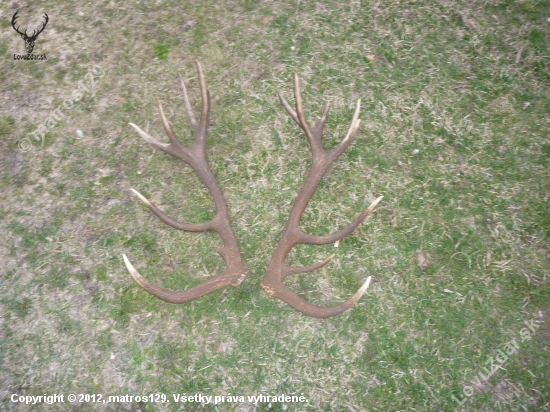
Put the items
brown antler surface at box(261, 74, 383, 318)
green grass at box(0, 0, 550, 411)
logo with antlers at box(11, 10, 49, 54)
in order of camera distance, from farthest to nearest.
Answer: logo with antlers at box(11, 10, 49, 54) → green grass at box(0, 0, 550, 411) → brown antler surface at box(261, 74, 383, 318)

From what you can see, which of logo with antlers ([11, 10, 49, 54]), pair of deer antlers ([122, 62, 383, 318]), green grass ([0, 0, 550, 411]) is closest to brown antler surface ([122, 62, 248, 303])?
pair of deer antlers ([122, 62, 383, 318])

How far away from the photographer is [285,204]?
4027 millimetres

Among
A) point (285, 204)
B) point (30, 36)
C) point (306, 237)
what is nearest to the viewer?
point (306, 237)

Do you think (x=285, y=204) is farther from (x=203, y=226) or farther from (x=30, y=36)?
(x=30, y=36)

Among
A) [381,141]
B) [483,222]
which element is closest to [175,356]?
[381,141]

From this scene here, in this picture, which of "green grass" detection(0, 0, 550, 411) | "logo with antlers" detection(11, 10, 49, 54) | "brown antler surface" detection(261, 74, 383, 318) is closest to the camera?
"brown antler surface" detection(261, 74, 383, 318)

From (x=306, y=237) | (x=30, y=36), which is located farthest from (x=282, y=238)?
(x=30, y=36)

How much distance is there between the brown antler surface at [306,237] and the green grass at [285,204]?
A: 28 centimetres

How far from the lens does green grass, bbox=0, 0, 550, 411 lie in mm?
3689

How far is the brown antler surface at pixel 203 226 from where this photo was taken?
348 cm

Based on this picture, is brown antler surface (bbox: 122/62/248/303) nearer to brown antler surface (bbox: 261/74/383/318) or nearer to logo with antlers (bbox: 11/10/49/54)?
brown antler surface (bbox: 261/74/383/318)

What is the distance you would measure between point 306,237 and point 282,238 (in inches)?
7.7

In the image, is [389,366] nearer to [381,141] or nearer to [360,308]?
[360,308]

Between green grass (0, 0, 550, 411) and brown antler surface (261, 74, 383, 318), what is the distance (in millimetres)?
283
